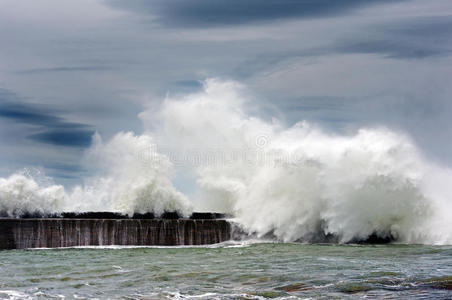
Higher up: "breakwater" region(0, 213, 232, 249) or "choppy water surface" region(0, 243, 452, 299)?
"breakwater" region(0, 213, 232, 249)

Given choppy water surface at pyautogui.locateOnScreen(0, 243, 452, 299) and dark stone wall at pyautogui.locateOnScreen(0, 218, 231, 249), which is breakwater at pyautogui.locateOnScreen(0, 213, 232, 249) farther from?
choppy water surface at pyautogui.locateOnScreen(0, 243, 452, 299)

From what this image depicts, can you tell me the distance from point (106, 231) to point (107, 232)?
0.05m

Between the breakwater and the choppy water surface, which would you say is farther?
the breakwater

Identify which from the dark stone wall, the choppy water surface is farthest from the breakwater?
the choppy water surface

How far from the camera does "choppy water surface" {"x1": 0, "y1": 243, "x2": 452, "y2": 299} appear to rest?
39.6 feet

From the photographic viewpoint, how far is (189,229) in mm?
24766

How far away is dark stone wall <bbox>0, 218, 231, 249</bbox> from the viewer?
23375 mm

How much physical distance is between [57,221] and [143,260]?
279 inches

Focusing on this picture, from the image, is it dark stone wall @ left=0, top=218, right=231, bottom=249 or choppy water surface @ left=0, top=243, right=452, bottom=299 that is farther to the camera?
dark stone wall @ left=0, top=218, right=231, bottom=249

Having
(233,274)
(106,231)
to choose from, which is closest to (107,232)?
(106,231)

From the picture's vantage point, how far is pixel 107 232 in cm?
2416

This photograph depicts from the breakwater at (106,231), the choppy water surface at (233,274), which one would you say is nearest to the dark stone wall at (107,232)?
the breakwater at (106,231)

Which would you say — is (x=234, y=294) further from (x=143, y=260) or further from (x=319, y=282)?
(x=143, y=260)

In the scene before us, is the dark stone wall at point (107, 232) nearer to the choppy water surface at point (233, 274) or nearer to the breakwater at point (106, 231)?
the breakwater at point (106, 231)
